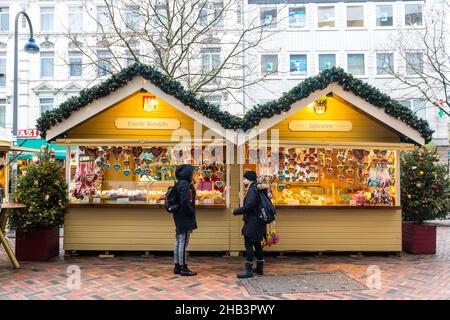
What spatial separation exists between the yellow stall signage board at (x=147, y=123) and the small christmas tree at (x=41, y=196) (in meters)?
1.50

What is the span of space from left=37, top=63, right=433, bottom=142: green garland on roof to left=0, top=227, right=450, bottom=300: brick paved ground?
2.47 meters

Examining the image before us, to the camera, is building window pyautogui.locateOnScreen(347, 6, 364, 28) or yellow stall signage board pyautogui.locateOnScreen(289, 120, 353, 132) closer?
yellow stall signage board pyautogui.locateOnScreen(289, 120, 353, 132)

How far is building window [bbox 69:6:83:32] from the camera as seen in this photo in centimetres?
2147

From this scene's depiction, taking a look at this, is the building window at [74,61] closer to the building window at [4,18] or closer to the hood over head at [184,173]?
the building window at [4,18]

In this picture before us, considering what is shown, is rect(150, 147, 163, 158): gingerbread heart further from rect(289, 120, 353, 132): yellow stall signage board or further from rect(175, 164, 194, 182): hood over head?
rect(289, 120, 353, 132): yellow stall signage board

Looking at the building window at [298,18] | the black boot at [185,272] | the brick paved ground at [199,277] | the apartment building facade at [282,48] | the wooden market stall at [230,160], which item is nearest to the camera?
the brick paved ground at [199,277]

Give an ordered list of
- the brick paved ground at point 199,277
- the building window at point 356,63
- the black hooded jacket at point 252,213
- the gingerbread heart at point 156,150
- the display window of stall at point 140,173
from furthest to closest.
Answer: the building window at point 356,63 < the gingerbread heart at point 156,150 < the display window of stall at point 140,173 < the black hooded jacket at point 252,213 < the brick paved ground at point 199,277

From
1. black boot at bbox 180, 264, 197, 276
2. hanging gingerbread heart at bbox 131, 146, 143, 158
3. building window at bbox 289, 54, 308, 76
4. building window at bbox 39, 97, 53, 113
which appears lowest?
black boot at bbox 180, 264, 197, 276

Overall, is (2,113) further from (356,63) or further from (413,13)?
(413,13)

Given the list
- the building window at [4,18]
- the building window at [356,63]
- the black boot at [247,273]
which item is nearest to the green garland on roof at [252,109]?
the black boot at [247,273]

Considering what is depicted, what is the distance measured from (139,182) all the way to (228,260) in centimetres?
239

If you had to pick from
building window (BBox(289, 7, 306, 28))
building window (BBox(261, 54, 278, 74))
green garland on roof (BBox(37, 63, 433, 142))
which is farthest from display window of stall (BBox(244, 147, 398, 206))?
building window (BBox(289, 7, 306, 28))

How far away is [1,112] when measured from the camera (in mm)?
21500

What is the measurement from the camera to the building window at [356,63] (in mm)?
21203
